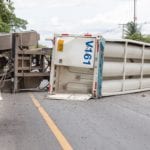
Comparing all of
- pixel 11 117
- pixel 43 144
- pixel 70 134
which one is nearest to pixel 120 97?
pixel 11 117

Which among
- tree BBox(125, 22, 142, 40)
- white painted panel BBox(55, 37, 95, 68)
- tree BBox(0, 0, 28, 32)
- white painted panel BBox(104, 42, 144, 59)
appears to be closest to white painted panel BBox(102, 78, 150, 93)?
white painted panel BBox(104, 42, 144, 59)

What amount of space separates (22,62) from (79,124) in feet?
23.0

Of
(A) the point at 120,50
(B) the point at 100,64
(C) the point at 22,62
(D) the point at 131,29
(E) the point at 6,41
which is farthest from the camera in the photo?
(D) the point at 131,29

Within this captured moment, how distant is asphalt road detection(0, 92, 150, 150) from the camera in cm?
768

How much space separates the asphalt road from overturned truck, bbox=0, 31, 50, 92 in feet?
6.23

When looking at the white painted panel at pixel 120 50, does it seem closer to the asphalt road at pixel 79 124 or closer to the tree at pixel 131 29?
the asphalt road at pixel 79 124

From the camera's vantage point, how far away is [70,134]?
844 cm

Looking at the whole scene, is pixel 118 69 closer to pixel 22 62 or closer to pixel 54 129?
pixel 22 62

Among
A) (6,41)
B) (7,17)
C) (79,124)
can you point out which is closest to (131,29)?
(7,17)

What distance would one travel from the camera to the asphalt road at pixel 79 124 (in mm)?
7680

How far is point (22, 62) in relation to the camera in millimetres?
16062

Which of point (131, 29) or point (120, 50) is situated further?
point (131, 29)

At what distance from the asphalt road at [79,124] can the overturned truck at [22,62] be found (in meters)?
1.90

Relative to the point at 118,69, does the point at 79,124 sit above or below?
below
